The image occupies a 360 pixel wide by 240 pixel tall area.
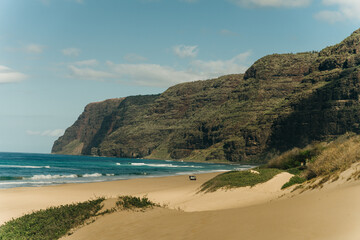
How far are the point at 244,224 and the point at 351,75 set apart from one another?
113764mm

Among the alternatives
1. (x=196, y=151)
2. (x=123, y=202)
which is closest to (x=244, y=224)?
(x=123, y=202)

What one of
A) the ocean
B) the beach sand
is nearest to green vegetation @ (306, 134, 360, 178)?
the beach sand

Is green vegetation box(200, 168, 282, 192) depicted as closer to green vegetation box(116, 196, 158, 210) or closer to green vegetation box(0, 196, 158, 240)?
green vegetation box(0, 196, 158, 240)

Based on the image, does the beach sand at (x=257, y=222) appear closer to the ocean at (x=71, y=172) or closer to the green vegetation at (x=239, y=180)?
the green vegetation at (x=239, y=180)

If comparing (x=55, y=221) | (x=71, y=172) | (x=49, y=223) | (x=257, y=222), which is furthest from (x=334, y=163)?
(x=71, y=172)

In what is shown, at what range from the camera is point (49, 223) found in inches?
524

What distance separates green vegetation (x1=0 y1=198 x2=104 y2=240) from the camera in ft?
40.1

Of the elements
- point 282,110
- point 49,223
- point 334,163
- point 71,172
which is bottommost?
point 71,172

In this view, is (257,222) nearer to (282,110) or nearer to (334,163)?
(334,163)

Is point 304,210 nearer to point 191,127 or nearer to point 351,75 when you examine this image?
point 351,75

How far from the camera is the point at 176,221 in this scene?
1140 centimetres

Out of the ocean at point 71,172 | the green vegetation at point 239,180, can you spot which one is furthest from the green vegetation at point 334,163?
the ocean at point 71,172

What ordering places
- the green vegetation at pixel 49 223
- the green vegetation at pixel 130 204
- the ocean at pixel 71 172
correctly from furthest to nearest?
the ocean at pixel 71 172
the green vegetation at pixel 130 204
the green vegetation at pixel 49 223

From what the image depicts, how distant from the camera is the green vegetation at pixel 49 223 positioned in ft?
40.1
